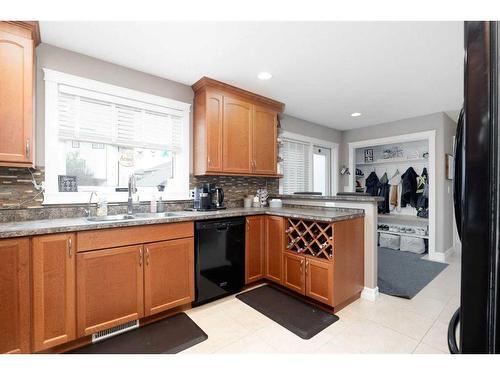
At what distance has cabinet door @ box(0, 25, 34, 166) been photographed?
1.63 meters

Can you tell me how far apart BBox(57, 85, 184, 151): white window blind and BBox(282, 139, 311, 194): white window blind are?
200 cm

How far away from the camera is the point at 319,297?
2207 millimetres

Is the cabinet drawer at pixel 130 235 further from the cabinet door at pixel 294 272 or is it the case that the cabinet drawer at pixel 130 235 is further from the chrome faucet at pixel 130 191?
the cabinet door at pixel 294 272

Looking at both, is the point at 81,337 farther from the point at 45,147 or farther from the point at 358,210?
the point at 358,210

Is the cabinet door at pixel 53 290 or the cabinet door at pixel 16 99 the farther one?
the cabinet door at pixel 16 99

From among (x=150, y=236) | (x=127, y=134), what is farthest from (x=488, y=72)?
(x=127, y=134)

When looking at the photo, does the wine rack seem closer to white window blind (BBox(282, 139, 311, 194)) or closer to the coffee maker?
the coffee maker

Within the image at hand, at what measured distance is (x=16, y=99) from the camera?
1.67 m

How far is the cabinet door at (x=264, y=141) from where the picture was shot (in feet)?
10.2

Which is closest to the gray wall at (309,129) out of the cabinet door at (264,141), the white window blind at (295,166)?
the white window blind at (295,166)

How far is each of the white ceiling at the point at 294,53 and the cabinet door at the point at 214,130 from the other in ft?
0.82

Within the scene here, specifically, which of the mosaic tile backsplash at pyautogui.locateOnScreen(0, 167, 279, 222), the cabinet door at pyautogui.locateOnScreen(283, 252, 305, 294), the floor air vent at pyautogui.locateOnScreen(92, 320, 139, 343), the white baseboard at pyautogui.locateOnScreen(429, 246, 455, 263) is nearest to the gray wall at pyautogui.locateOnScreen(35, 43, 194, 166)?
the mosaic tile backsplash at pyautogui.locateOnScreen(0, 167, 279, 222)

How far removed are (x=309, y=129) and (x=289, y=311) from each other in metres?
3.27

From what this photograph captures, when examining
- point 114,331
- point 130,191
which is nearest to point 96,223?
point 130,191
